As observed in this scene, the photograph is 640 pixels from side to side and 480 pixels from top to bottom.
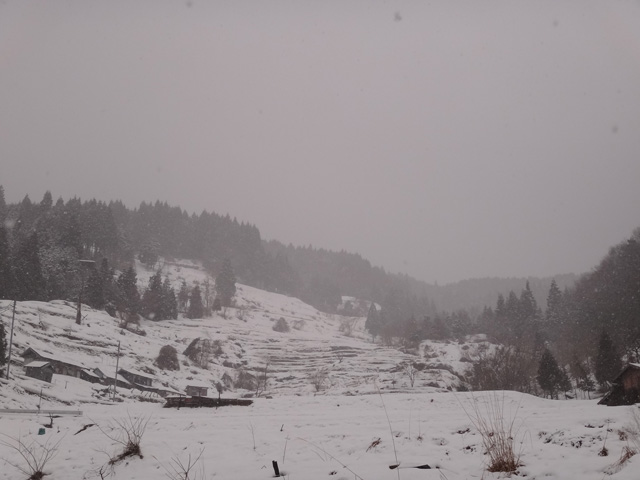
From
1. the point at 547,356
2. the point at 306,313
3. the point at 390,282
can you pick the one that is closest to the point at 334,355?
the point at 547,356

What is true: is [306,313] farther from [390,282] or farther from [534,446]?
[534,446]

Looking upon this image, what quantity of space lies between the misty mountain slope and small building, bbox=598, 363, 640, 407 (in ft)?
47.1

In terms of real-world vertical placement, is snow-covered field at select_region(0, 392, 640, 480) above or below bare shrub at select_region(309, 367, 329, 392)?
above

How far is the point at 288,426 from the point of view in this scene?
999cm

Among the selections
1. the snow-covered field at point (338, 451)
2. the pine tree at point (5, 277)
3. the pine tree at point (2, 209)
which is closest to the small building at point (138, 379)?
the pine tree at point (5, 277)

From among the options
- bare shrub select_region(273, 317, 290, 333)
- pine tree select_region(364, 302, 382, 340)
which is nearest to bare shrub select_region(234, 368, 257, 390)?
bare shrub select_region(273, 317, 290, 333)

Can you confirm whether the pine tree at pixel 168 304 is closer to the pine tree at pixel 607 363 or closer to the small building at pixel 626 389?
the pine tree at pixel 607 363

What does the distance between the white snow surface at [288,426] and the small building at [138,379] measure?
1.06 m

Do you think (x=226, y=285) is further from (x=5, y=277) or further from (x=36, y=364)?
(x=36, y=364)

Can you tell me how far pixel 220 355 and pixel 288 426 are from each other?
57033mm

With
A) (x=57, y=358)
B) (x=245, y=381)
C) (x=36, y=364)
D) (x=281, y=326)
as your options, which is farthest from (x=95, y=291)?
(x=281, y=326)

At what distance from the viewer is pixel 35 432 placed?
1023cm

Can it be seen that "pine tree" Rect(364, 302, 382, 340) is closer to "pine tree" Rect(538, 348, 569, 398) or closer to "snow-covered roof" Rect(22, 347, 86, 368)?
"pine tree" Rect(538, 348, 569, 398)

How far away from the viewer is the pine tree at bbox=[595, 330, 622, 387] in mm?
40000
